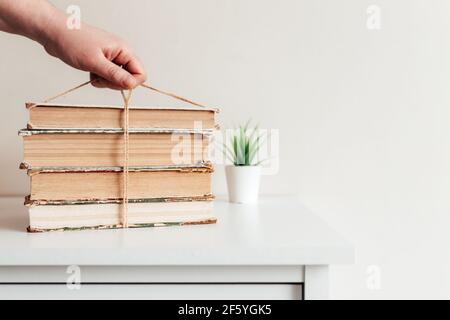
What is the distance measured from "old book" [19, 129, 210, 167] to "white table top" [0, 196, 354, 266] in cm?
10

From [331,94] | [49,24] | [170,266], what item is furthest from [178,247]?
[331,94]

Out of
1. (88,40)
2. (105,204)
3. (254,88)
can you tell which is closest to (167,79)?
(254,88)

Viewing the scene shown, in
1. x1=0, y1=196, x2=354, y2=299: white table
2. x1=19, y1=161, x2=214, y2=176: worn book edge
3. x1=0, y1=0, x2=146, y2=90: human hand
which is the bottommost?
x1=0, y1=196, x2=354, y2=299: white table

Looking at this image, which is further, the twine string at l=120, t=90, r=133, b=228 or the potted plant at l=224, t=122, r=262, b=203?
the potted plant at l=224, t=122, r=262, b=203

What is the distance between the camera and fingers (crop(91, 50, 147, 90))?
0.76m

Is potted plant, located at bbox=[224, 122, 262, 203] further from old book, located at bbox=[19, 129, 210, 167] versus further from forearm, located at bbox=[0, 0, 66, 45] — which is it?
forearm, located at bbox=[0, 0, 66, 45]

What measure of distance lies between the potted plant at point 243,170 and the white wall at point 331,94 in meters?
0.07

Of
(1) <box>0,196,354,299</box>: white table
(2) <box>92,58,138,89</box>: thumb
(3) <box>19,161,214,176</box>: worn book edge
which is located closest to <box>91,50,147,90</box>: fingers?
(2) <box>92,58,138,89</box>: thumb

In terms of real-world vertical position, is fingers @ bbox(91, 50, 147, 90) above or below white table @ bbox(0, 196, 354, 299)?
above

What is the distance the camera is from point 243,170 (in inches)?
40.5

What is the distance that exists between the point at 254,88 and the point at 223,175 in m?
0.20
